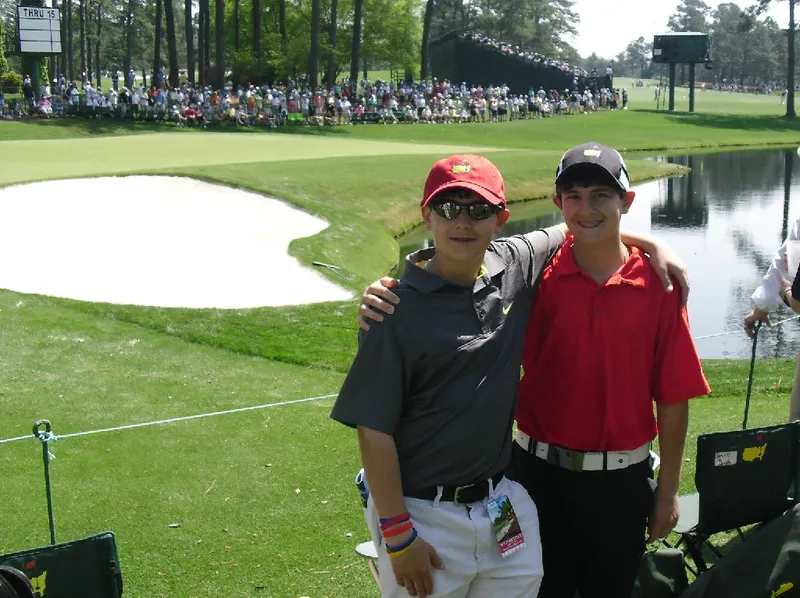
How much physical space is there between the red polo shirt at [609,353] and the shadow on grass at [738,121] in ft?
165

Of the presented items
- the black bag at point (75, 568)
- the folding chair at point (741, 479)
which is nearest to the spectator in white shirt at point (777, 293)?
the folding chair at point (741, 479)

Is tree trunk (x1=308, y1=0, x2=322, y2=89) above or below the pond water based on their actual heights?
above

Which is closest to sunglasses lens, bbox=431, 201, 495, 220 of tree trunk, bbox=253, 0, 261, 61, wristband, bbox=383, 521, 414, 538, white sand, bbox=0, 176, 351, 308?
wristband, bbox=383, 521, 414, 538

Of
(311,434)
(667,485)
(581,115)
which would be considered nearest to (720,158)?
(581,115)

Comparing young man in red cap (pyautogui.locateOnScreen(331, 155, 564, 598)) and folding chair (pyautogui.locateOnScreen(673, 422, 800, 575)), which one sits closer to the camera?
young man in red cap (pyautogui.locateOnScreen(331, 155, 564, 598))

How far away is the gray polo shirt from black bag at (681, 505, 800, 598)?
98 centimetres

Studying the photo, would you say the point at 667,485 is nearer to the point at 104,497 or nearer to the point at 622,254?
the point at 622,254

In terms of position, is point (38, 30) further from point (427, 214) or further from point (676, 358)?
point (676, 358)

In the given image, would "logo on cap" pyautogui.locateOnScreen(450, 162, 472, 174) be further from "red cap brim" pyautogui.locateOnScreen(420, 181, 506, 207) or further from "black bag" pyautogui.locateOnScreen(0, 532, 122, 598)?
"black bag" pyautogui.locateOnScreen(0, 532, 122, 598)

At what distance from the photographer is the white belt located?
3.05 metres

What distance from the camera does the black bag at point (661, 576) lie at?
135 inches

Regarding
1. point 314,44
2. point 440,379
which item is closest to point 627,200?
point 440,379

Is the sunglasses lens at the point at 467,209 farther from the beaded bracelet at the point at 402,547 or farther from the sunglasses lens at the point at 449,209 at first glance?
the beaded bracelet at the point at 402,547

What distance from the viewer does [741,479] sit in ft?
12.4
